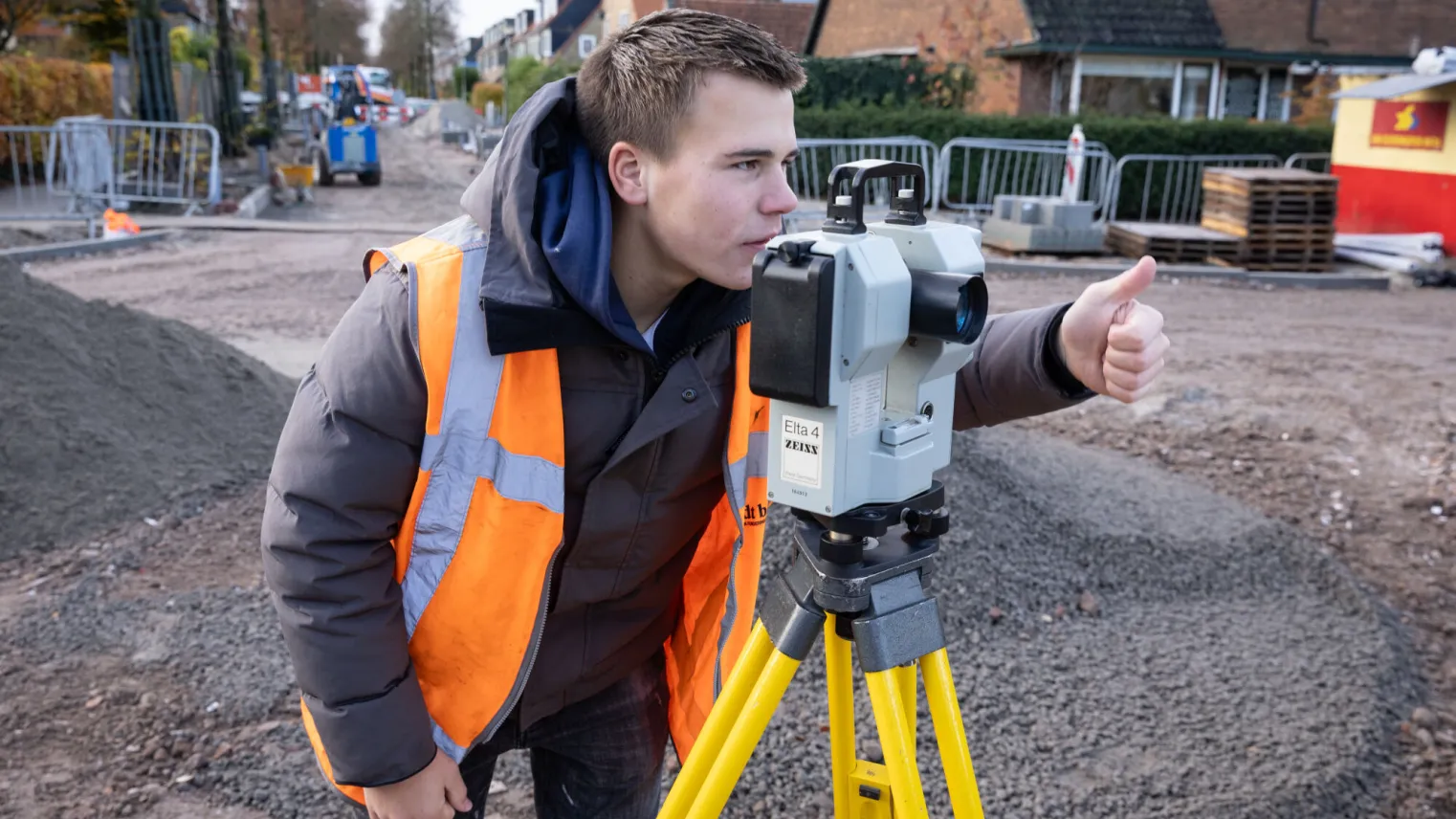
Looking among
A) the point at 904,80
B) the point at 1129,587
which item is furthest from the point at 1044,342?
the point at 904,80

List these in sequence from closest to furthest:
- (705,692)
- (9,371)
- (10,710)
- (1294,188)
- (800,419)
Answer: (800,419) < (705,692) < (10,710) < (9,371) < (1294,188)

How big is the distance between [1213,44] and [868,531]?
70.7 ft

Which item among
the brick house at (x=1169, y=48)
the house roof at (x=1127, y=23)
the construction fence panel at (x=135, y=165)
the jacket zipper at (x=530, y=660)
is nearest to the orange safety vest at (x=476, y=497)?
the jacket zipper at (x=530, y=660)

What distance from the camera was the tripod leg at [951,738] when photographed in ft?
5.43

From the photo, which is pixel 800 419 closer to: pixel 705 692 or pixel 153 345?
pixel 705 692

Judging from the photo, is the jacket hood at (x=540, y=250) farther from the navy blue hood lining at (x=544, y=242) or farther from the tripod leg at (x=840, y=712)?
the tripod leg at (x=840, y=712)

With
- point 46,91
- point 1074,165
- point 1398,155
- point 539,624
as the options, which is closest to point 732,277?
point 539,624

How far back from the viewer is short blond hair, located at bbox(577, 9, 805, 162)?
166cm

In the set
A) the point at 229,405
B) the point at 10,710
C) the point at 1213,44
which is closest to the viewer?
the point at 10,710

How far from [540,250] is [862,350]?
0.53 meters

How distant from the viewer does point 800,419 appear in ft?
4.82

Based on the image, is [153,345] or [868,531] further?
[153,345]

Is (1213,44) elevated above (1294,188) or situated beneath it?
elevated above

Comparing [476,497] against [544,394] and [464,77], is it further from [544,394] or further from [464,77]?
[464,77]
